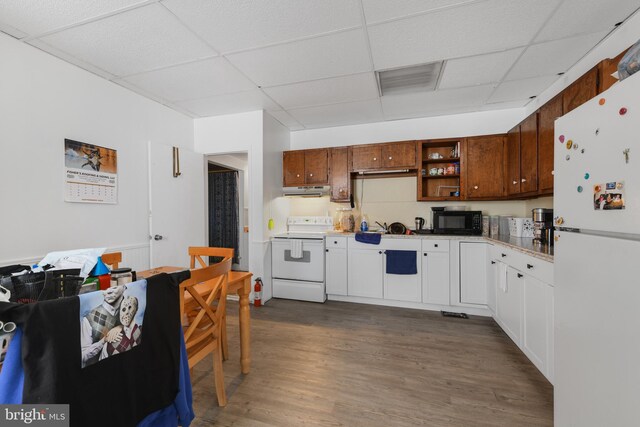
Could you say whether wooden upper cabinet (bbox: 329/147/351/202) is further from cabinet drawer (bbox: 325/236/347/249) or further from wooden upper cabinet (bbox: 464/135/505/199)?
wooden upper cabinet (bbox: 464/135/505/199)

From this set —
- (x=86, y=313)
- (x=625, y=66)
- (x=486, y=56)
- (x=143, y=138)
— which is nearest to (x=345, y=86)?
(x=486, y=56)

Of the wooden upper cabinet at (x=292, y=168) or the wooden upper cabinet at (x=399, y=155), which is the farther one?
the wooden upper cabinet at (x=292, y=168)

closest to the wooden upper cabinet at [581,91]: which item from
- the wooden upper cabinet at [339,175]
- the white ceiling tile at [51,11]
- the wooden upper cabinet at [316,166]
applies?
the wooden upper cabinet at [339,175]

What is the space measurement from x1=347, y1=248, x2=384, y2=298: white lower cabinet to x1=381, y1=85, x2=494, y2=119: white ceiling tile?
1.93 meters

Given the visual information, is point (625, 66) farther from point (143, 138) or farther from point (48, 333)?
point (143, 138)

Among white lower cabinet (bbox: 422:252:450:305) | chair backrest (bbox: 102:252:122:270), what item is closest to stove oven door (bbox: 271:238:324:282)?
white lower cabinet (bbox: 422:252:450:305)

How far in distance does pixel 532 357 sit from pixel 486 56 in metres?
2.56

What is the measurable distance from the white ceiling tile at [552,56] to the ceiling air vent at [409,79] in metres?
0.73

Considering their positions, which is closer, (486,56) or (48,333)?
(48,333)

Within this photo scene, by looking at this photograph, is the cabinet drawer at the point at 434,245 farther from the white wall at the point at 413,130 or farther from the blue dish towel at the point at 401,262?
the white wall at the point at 413,130

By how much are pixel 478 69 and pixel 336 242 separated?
2519 millimetres

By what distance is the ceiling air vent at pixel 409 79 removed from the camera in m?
2.62

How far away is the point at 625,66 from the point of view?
1.12 m

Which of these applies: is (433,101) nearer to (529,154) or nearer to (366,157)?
(366,157)
